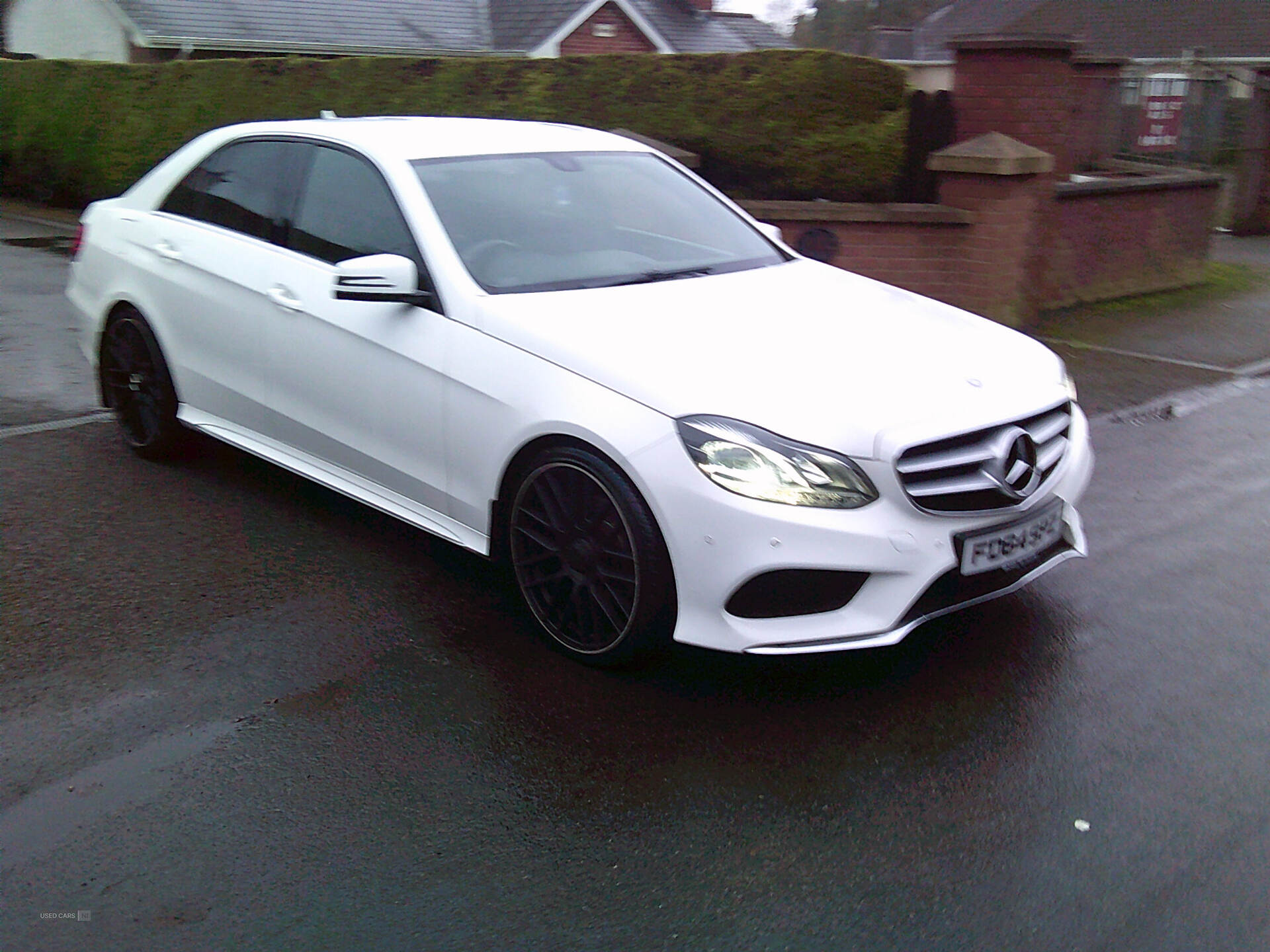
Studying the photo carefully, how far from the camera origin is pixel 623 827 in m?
3.25

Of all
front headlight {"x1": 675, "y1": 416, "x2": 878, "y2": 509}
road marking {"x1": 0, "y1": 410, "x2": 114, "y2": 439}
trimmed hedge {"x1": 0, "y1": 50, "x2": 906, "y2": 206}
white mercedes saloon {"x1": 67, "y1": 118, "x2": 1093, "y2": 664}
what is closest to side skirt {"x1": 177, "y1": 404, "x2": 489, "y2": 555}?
white mercedes saloon {"x1": 67, "y1": 118, "x2": 1093, "y2": 664}

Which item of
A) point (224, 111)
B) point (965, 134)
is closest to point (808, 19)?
point (224, 111)

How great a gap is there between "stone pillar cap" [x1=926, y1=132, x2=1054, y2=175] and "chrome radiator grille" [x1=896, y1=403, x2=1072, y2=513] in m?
5.89

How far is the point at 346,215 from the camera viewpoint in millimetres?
4965

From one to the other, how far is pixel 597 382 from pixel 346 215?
163 cm

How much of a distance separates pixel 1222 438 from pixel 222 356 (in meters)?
5.32

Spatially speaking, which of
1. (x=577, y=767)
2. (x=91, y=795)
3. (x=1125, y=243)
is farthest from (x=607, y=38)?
(x=91, y=795)

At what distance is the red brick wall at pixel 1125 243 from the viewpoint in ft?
34.4

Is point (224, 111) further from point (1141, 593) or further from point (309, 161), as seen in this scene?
point (1141, 593)

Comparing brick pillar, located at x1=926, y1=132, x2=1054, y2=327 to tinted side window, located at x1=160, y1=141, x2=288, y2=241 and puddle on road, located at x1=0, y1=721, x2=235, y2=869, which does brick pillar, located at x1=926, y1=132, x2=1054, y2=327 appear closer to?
tinted side window, located at x1=160, y1=141, x2=288, y2=241

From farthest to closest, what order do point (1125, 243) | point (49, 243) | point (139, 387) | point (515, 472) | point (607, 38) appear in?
1. point (607, 38)
2. point (49, 243)
3. point (1125, 243)
4. point (139, 387)
5. point (515, 472)

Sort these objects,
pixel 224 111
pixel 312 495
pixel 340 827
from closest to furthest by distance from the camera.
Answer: pixel 340 827 < pixel 312 495 < pixel 224 111

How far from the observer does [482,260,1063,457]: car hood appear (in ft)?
12.2

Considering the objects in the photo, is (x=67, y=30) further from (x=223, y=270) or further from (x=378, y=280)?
(x=378, y=280)
